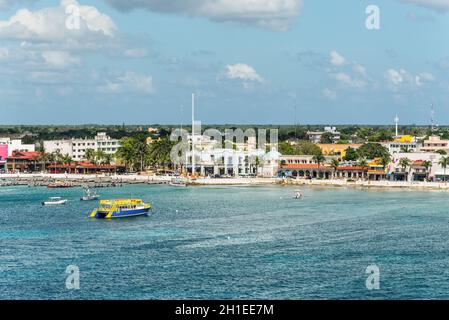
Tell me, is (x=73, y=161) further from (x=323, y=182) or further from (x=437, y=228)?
(x=437, y=228)

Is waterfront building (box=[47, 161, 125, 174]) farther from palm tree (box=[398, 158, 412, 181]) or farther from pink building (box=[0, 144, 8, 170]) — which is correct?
palm tree (box=[398, 158, 412, 181])

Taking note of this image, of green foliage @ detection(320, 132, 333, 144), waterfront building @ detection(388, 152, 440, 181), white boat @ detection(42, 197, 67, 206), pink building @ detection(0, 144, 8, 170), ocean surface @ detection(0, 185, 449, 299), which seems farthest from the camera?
green foliage @ detection(320, 132, 333, 144)

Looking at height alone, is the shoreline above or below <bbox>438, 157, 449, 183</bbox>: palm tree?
below

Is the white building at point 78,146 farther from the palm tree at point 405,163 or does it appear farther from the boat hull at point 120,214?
the boat hull at point 120,214

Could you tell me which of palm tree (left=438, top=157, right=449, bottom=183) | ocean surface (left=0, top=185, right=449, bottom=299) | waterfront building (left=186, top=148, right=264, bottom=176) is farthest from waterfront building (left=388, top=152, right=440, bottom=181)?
ocean surface (left=0, top=185, right=449, bottom=299)

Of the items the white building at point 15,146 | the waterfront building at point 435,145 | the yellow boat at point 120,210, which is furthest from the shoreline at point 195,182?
the yellow boat at point 120,210

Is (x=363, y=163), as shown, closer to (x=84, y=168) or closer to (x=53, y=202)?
(x=84, y=168)

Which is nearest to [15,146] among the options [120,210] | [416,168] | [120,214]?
[416,168]
